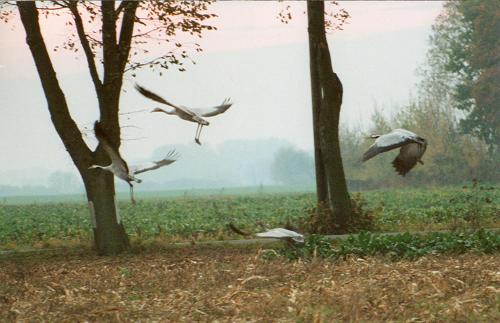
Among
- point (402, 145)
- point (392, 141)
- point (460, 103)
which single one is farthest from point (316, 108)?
point (460, 103)

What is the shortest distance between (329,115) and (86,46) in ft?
17.5

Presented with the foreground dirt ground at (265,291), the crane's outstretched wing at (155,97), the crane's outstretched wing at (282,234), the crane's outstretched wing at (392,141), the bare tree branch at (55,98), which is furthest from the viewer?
the bare tree branch at (55,98)

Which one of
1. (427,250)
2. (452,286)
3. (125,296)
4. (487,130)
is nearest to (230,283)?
(125,296)

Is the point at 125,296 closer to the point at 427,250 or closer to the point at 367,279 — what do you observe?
the point at 367,279

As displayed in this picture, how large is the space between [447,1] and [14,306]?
47.3 m

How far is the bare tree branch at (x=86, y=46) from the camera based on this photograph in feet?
66.8

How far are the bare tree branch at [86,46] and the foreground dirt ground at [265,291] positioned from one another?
4.60 meters

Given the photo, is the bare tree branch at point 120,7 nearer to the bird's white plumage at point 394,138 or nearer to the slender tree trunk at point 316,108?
the slender tree trunk at point 316,108

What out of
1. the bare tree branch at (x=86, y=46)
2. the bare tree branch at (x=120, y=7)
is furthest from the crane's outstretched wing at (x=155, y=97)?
the bare tree branch at (x=120, y=7)

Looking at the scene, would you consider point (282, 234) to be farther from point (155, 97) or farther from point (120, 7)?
point (120, 7)

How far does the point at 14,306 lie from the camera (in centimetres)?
1187

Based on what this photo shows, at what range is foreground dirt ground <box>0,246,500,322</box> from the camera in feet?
34.6

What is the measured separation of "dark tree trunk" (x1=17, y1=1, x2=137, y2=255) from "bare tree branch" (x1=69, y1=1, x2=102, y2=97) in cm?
2

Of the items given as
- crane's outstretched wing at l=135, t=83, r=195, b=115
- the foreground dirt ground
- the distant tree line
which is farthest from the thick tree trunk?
the distant tree line
